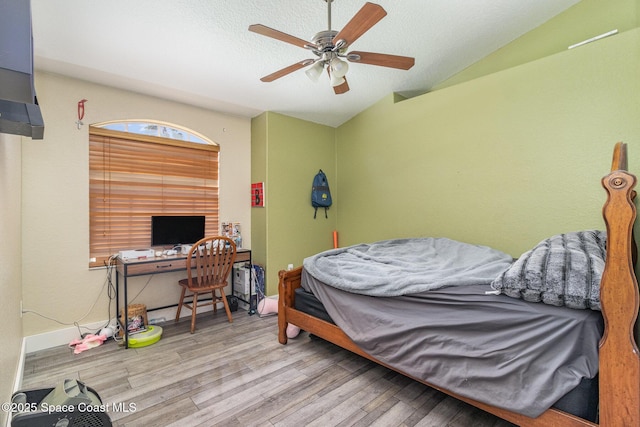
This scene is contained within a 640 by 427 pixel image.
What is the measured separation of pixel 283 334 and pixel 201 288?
1.00m

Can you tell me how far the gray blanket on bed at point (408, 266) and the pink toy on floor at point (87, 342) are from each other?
2.06 m

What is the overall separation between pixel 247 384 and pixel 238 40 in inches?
107

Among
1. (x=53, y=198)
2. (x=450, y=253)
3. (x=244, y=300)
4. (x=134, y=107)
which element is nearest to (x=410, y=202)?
(x=450, y=253)

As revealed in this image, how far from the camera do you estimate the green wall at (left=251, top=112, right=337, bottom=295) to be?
3662 mm

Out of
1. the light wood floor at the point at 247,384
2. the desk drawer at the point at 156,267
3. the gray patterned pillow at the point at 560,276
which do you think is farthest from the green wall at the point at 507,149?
the desk drawer at the point at 156,267

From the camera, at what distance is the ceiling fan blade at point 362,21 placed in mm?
1456

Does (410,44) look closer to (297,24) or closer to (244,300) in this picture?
(297,24)

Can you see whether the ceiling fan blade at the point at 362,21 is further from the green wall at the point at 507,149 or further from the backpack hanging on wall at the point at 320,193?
the backpack hanging on wall at the point at 320,193

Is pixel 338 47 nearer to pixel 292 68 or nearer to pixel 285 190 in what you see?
pixel 292 68

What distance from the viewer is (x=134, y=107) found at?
3.01 metres

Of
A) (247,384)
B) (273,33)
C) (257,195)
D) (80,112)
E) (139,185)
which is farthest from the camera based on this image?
(257,195)

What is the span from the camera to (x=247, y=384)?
1.99m

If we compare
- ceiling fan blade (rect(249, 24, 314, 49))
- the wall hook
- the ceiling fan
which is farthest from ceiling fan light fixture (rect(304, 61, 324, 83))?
the wall hook

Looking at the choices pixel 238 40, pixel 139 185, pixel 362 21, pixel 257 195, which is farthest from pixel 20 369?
pixel 362 21
